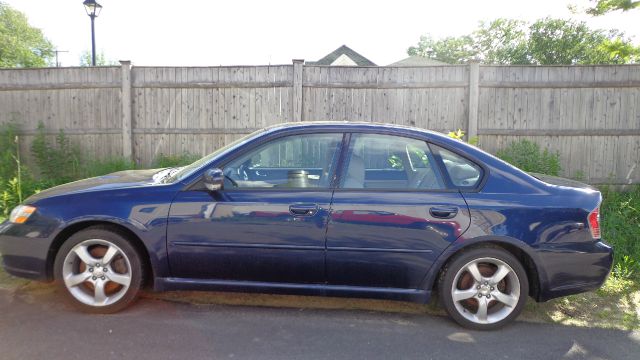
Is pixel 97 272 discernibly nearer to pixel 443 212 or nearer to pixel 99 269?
pixel 99 269

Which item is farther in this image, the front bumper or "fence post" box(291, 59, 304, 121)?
"fence post" box(291, 59, 304, 121)

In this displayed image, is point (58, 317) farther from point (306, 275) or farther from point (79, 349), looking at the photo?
point (306, 275)

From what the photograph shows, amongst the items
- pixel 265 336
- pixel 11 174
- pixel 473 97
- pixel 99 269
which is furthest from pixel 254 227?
pixel 11 174

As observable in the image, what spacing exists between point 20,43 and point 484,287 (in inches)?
1928

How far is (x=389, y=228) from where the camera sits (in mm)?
3291

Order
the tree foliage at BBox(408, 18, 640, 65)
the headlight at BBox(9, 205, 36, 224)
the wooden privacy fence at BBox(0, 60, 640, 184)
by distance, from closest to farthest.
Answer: the headlight at BBox(9, 205, 36, 224) < the wooden privacy fence at BBox(0, 60, 640, 184) < the tree foliage at BBox(408, 18, 640, 65)

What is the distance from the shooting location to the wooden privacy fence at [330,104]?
7211 mm

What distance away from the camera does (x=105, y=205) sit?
11.2ft

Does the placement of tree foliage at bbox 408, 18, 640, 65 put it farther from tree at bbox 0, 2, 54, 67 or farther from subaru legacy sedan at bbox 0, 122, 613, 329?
tree at bbox 0, 2, 54, 67

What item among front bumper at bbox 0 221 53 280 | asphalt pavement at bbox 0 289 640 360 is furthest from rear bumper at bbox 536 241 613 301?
front bumper at bbox 0 221 53 280

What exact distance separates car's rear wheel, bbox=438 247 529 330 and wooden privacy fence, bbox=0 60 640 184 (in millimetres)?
4352

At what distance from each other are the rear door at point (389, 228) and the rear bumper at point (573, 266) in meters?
0.69

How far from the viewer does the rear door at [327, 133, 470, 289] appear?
10.8 ft

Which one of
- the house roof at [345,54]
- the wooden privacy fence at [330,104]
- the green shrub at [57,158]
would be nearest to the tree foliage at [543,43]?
the house roof at [345,54]
